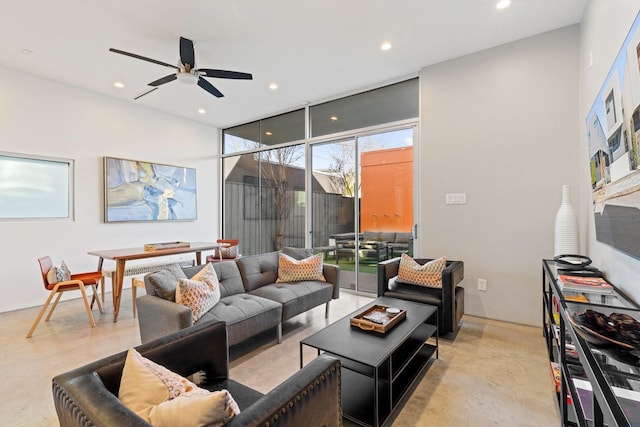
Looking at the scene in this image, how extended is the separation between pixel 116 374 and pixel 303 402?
0.77 meters

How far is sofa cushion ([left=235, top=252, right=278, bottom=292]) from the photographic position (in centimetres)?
323

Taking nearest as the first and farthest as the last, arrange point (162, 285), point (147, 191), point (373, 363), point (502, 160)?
1. point (373, 363)
2. point (162, 285)
3. point (502, 160)
4. point (147, 191)

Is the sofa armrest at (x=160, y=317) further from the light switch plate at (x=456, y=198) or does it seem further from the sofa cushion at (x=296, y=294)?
the light switch plate at (x=456, y=198)

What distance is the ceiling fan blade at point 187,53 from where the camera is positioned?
10.4 ft

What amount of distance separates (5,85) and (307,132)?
4.18m

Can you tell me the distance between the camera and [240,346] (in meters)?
2.81

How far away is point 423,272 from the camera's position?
312cm

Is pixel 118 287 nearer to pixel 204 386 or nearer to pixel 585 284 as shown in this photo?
pixel 204 386

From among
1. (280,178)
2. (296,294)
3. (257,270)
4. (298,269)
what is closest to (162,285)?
(257,270)

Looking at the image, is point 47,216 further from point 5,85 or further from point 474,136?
point 474,136

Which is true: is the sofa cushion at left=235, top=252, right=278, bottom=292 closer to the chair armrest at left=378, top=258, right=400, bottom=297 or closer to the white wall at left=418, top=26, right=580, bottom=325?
the chair armrest at left=378, top=258, right=400, bottom=297

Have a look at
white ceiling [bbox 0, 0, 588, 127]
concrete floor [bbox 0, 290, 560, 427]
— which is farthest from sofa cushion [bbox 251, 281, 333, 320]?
white ceiling [bbox 0, 0, 588, 127]

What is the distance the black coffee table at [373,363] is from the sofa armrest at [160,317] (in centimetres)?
93

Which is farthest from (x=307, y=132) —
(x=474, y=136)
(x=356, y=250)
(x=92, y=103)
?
(x=92, y=103)
